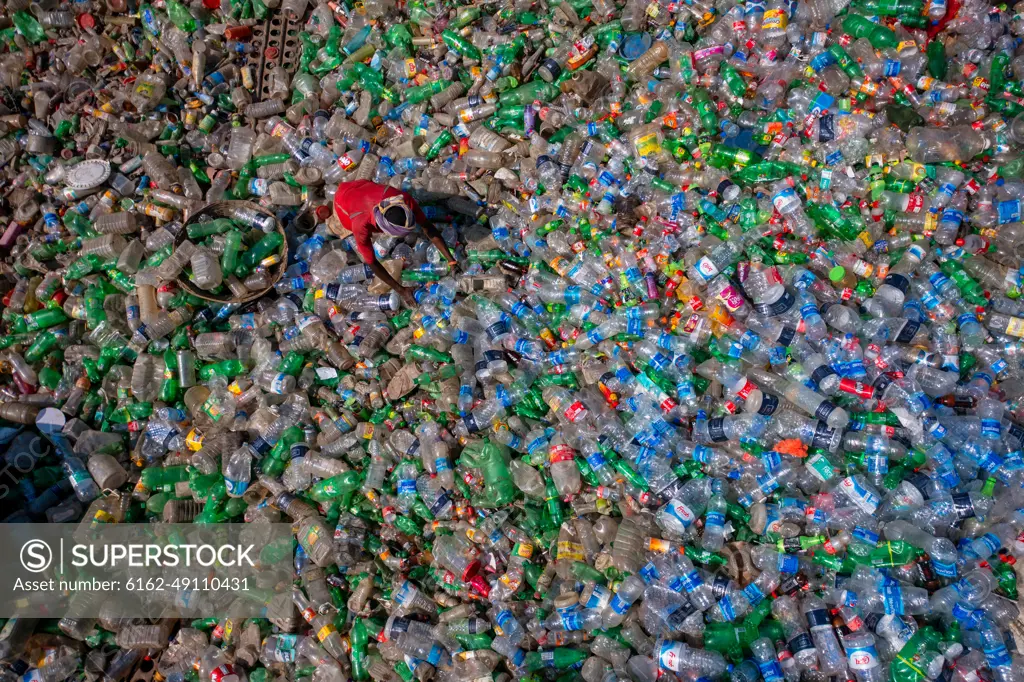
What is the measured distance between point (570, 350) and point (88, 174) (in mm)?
5129

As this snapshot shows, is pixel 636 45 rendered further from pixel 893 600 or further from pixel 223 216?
pixel 893 600

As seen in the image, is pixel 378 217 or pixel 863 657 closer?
pixel 863 657

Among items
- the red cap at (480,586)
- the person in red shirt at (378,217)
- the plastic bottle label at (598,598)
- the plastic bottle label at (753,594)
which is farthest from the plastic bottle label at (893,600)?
the person in red shirt at (378,217)

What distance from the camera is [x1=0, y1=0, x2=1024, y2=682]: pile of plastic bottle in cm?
373

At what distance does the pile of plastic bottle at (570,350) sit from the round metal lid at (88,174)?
0.05 meters

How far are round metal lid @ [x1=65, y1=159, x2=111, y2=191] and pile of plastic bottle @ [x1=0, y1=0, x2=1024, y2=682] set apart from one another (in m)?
0.05

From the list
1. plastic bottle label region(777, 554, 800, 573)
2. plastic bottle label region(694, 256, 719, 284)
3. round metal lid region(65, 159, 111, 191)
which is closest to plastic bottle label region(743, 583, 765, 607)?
plastic bottle label region(777, 554, 800, 573)

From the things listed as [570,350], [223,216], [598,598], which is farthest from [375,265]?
[598,598]

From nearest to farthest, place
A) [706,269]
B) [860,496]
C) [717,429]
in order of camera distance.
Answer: [860,496] → [717,429] → [706,269]

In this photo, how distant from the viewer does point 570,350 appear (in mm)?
4574

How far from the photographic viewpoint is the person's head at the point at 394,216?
179 inches

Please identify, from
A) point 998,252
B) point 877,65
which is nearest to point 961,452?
point 998,252

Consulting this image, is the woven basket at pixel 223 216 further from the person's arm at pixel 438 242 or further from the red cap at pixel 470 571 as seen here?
the red cap at pixel 470 571

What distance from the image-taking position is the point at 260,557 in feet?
15.0
